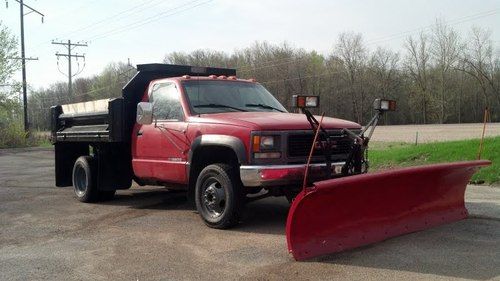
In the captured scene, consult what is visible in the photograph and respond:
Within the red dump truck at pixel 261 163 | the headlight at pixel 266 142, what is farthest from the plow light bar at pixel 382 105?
the headlight at pixel 266 142

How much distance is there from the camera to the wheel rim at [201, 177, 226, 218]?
6.76 metres

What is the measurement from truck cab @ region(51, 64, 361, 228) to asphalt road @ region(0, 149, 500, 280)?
591 mm

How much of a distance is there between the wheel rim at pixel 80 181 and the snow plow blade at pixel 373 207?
575cm

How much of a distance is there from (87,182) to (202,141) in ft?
11.9

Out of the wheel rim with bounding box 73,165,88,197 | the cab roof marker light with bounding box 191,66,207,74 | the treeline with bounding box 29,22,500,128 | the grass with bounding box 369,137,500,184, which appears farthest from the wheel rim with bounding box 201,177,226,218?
the treeline with bounding box 29,22,500,128

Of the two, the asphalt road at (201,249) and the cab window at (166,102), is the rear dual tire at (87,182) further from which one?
the cab window at (166,102)

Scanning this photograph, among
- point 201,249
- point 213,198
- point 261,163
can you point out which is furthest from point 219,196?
point 201,249

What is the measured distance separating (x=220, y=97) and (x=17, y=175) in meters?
10.2

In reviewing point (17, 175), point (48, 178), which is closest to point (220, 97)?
point (48, 178)

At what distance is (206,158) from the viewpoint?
7.25m

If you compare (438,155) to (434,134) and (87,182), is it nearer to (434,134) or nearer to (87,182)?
(87,182)

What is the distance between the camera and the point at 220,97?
7.86 metres

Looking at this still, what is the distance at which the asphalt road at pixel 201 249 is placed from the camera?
502 centimetres

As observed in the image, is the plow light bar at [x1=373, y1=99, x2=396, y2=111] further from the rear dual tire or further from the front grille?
the rear dual tire
